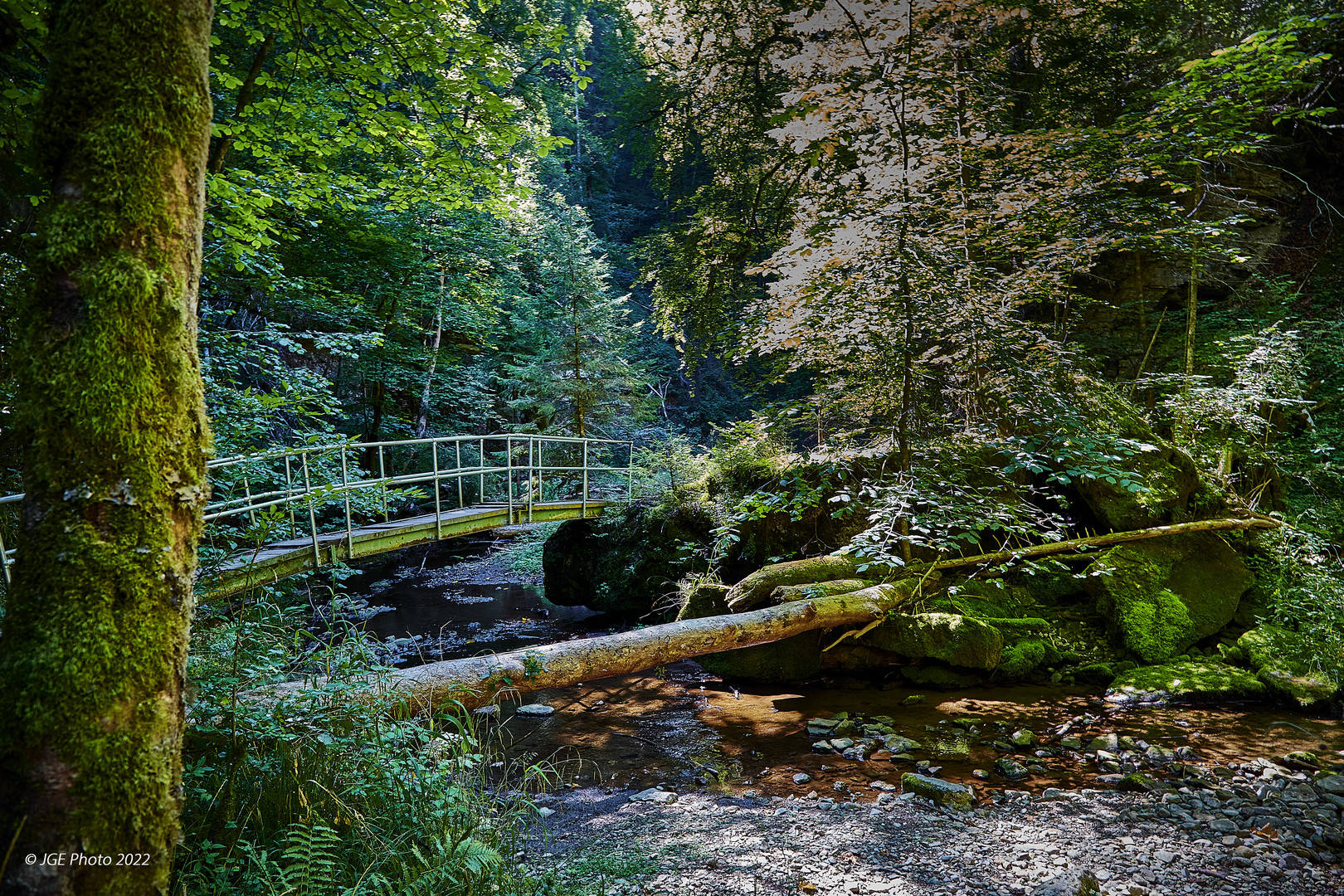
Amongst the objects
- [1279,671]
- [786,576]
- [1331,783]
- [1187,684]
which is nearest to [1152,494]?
[1279,671]

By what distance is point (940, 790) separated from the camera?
400 cm

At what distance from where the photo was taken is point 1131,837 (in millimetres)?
3414

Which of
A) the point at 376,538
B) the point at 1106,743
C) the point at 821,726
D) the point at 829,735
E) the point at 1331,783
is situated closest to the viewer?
the point at 1331,783

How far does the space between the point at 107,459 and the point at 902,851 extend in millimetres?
3888

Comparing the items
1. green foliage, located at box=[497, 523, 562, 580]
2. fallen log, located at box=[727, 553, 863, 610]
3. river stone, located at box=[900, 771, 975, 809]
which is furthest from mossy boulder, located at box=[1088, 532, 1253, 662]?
green foliage, located at box=[497, 523, 562, 580]

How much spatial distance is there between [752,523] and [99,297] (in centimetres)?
776

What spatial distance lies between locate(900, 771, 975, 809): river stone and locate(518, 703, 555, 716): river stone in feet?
11.2

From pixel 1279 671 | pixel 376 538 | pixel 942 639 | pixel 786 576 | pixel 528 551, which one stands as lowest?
pixel 528 551

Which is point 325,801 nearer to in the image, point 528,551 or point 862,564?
point 862,564

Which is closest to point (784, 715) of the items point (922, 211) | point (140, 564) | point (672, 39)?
point (922, 211)

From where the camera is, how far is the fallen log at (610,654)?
12.1ft

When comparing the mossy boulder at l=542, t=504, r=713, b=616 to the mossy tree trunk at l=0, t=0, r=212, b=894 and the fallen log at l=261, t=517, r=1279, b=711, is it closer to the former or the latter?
the fallen log at l=261, t=517, r=1279, b=711

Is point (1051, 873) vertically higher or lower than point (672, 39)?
lower

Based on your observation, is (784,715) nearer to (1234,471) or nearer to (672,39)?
(1234,471)
